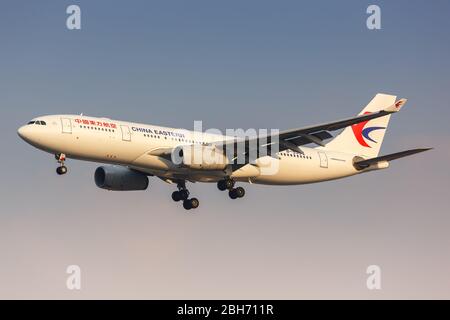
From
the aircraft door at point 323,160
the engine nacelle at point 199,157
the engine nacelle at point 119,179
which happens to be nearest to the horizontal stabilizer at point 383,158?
the aircraft door at point 323,160

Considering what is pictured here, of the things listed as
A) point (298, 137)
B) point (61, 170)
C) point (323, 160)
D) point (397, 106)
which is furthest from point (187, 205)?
point (397, 106)

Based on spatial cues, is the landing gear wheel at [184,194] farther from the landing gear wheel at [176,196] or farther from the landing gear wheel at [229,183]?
the landing gear wheel at [229,183]

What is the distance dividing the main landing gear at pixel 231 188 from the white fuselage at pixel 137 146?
454 millimetres

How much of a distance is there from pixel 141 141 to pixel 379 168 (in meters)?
16.7

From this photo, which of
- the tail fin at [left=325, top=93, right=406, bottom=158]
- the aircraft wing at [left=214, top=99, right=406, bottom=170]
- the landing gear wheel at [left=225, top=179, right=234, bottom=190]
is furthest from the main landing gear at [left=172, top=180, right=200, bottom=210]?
the tail fin at [left=325, top=93, right=406, bottom=158]

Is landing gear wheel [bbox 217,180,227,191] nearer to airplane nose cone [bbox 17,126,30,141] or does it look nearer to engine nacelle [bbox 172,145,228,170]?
engine nacelle [bbox 172,145,228,170]

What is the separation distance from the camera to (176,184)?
210ft

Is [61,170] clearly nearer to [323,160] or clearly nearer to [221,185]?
[221,185]

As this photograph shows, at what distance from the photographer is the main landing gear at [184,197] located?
208 feet

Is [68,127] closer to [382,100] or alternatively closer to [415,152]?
[415,152]

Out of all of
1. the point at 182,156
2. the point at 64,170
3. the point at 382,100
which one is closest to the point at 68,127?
the point at 64,170

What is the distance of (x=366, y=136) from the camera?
68.1 meters
